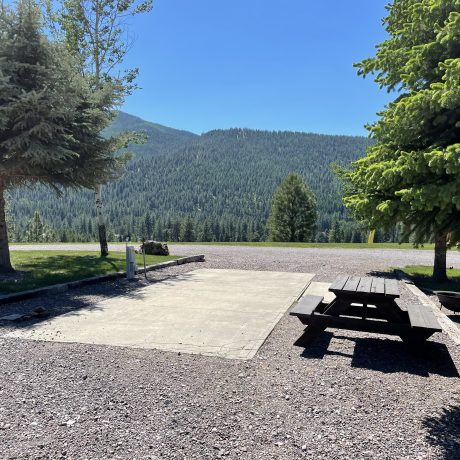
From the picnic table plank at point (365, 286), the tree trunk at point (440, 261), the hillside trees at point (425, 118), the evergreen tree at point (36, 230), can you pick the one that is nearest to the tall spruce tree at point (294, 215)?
the tree trunk at point (440, 261)

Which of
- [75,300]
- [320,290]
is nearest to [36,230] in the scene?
[75,300]

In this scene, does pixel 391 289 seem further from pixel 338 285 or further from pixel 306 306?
pixel 306 306

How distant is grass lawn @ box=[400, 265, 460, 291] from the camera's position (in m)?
10.9

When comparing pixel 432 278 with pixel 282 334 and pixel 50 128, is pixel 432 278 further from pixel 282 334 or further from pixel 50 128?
pixel 50 128

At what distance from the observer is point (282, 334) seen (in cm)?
620

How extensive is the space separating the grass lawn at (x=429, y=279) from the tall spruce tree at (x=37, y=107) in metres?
10.8

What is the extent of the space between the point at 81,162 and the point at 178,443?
11068mm

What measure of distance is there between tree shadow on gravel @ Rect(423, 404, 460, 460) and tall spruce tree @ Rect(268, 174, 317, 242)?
43.0 meters

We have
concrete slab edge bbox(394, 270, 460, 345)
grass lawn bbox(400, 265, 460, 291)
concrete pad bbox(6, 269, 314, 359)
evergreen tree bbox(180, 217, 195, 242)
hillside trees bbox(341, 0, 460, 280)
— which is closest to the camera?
hillside trees bbox(341, 0, 460, 280)

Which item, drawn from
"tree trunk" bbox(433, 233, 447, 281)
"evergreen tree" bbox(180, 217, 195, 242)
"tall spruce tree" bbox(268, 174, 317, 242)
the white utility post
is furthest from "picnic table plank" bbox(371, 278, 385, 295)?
"evergreen tree" bbox(180, 217, 195, 242)

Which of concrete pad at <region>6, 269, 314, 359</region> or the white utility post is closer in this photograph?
concrete pad at <region>6, 269, 314, 359</region>

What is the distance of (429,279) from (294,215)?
3483 centimetres

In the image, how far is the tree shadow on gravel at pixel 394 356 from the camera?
4887 millimetres

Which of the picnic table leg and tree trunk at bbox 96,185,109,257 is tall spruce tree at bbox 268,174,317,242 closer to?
tree trunk at bbox 96,185,109,257
